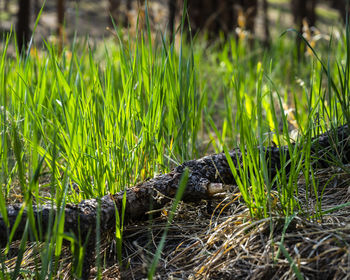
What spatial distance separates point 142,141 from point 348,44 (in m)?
0.71

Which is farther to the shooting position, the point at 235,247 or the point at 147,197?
the point at 147,197

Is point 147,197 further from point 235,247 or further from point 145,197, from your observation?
point 235,247

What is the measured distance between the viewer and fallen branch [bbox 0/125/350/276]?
1.02 m

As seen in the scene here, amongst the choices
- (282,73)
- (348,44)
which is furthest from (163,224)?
(282,73)

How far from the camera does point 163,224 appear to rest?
125 cm

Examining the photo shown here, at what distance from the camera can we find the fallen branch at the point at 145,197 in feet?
3.34

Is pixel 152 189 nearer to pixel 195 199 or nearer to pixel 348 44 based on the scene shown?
pixel 195 199

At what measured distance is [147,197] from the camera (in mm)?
1216

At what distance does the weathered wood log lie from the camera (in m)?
1.02

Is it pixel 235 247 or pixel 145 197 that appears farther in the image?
pixel 145 197

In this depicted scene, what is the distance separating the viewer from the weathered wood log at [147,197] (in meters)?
1.02

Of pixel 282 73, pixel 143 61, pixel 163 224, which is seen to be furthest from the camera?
pixel 282 73

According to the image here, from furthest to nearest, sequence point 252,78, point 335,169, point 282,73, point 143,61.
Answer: point 282,73, point 252,78, point 143,61, point 335,169

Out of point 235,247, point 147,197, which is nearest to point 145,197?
point 147,197
